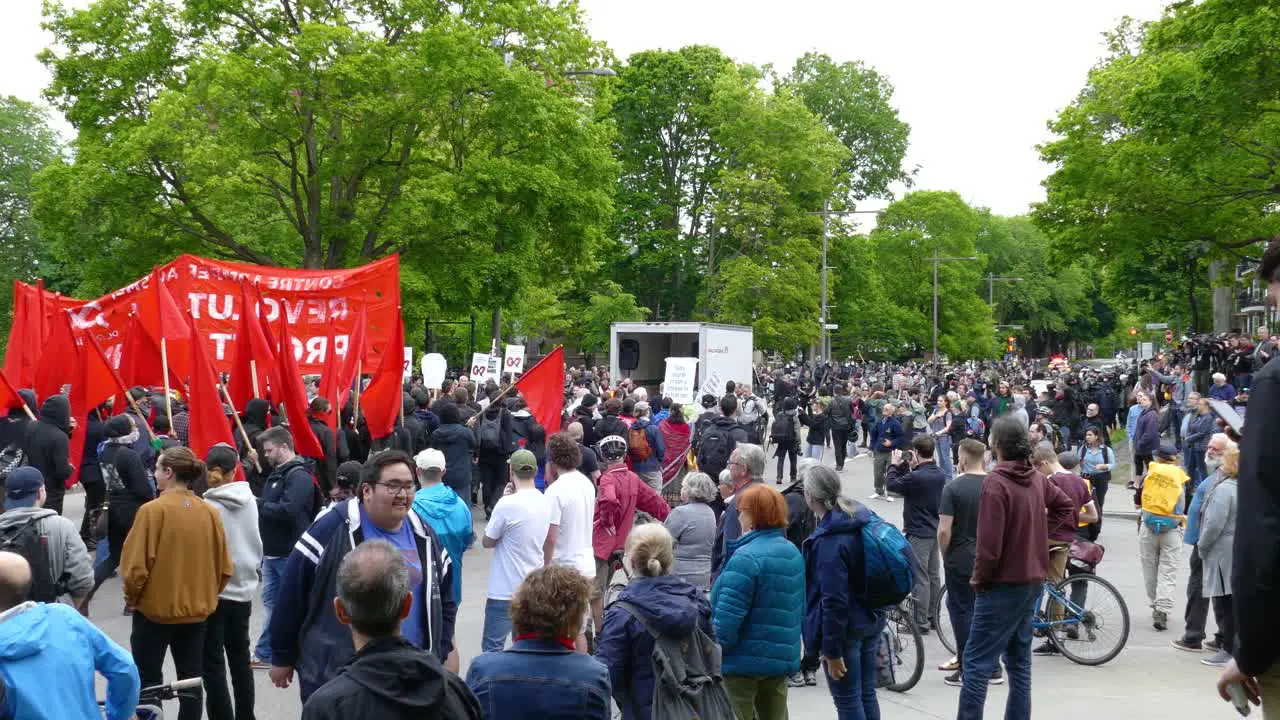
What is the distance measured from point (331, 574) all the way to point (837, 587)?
8.62 ft

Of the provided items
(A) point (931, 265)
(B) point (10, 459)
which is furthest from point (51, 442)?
(A) point (931, 265)

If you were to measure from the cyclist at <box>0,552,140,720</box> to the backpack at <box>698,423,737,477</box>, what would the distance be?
34.0ft

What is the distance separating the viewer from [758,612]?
585 centimetres

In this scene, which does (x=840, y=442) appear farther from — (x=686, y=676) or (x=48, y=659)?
(x=48, y=659)

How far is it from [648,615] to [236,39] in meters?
24.8

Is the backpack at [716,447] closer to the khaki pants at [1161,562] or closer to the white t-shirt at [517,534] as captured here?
the khaki pants at [1161,562]

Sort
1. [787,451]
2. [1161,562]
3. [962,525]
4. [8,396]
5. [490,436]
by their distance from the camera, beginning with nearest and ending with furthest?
[962,525] → [1161,562] → [8,396] → [490,436] → [787,451]

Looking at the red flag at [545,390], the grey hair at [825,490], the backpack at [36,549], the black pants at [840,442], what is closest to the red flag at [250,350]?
the red flag at [545,390]

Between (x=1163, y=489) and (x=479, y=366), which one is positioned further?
(x=479, y=366)

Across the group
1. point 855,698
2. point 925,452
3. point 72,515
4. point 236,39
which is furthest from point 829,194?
point 855,698

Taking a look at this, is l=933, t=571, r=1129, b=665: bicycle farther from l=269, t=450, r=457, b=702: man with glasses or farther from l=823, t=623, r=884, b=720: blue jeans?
l=269, t=450, r=457, b=702: man with glasses

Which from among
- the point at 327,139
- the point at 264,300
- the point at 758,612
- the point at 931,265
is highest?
the point at 931,265

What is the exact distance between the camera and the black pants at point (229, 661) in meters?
6.79

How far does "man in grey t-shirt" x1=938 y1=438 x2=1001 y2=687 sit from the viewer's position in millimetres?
7949
